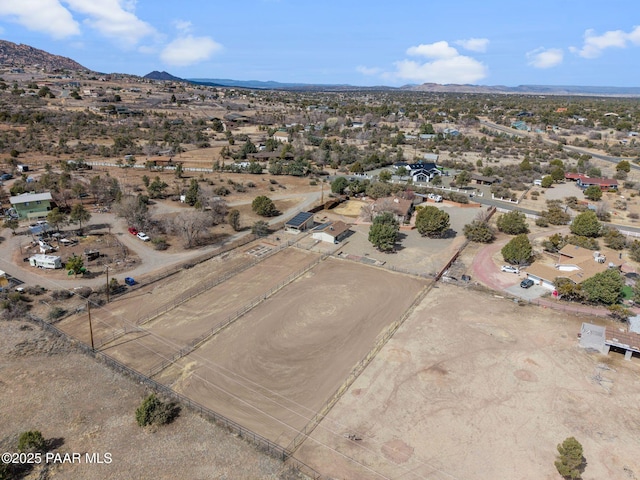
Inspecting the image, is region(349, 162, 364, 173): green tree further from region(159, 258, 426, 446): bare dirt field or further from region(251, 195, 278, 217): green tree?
region(159, 258, 426, 446): bare dirt field

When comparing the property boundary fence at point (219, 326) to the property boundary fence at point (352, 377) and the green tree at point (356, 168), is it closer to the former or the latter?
the property boundary fence at point (352, 377)

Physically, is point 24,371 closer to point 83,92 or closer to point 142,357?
point 142,357

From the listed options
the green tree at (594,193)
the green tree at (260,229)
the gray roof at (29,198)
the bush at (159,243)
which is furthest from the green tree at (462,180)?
the gray roof at (29,198)

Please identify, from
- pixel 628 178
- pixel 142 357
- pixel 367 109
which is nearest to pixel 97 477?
pixel 142 357

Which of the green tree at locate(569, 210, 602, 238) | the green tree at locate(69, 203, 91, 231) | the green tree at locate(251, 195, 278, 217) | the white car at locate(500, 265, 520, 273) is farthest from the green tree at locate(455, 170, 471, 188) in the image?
the green tree at locate(69, 203, 91, 231)

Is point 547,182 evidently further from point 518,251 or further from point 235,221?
point 235,221

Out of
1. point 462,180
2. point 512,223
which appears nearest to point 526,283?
point 512,223
